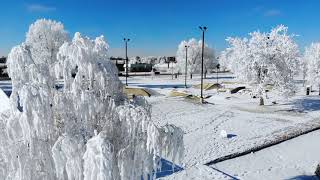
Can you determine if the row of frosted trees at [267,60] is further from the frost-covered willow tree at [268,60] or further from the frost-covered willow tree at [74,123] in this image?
the frost-covered willow tree at [74,123]

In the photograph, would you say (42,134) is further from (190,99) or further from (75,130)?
(190,99)

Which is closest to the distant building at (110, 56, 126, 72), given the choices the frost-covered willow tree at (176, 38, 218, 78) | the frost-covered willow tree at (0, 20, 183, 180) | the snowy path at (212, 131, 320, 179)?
the frost-covered willow tree at (0, 20, 183, 180)

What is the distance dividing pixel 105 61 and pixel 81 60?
632 mm

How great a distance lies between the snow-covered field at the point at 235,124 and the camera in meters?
15.9

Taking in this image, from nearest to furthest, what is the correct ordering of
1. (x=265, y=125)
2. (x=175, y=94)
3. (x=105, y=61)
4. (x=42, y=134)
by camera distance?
(x=42, y=134) → (x=105, y=61) → (x=265, y=125) → (x=175, y=94)

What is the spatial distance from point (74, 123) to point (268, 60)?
23.2m

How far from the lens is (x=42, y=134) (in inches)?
273

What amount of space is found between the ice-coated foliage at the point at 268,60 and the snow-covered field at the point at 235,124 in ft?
7.17

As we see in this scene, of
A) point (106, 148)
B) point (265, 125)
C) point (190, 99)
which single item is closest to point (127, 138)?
point (106, 148)

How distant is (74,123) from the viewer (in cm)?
732

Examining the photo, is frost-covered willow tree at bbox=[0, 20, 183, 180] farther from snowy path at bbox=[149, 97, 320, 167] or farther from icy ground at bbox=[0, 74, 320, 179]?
snowy path at bbox=[149, 97, 320, 167]

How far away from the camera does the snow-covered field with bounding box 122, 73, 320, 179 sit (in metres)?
15.9

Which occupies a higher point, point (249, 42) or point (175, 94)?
point (249, 42)

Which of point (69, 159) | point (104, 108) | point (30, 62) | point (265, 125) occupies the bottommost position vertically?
point (265, 125)
